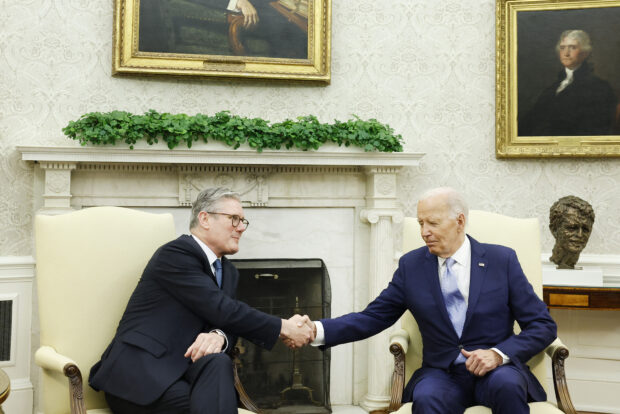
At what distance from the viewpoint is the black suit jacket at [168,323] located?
94.3 inches

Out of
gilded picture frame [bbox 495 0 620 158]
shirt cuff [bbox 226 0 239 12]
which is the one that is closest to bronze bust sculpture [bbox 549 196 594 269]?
gilded picture frame [bbox 495 0 620 158]

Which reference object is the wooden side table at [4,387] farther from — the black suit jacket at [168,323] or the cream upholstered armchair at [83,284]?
the black suit jacket at [168,323]

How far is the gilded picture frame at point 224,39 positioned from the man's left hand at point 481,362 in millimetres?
2515

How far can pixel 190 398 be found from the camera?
2.32 m

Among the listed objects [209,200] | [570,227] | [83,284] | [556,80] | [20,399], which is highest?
[556,80]

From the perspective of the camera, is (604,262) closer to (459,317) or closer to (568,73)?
(568,73)

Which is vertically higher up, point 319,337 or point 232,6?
point 232,6

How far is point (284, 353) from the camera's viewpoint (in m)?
4.15

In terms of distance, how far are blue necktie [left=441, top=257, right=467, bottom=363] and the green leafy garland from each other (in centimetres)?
152

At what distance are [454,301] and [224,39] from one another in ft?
8.60

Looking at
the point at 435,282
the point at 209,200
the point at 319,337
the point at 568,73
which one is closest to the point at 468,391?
the point at 435,282

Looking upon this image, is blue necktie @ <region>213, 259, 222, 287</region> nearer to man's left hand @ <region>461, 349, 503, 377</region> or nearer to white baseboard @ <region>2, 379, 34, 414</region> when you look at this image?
man's left hand @ <region>461, 349, 503, 377</region>

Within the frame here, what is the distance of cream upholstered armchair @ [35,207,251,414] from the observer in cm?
255

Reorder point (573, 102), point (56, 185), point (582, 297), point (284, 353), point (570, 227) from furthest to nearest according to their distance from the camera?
point (573, 102) → point (284, 353) → point (570, 227) → point (56, 185) → point (582, 297)
